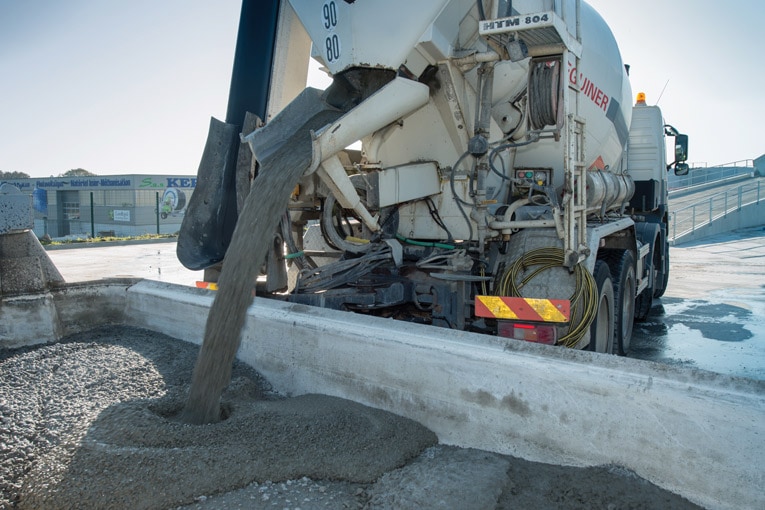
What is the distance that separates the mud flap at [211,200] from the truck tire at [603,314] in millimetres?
2970

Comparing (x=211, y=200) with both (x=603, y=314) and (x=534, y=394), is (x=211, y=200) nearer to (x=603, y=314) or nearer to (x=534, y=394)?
(x=534, y=394)

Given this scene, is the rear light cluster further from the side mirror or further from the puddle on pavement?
the side mirror

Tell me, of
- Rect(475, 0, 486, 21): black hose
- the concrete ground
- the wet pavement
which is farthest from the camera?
the wet pavement

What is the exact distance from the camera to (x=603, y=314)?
16.7 ft

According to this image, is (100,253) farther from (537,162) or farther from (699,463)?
(699,463)

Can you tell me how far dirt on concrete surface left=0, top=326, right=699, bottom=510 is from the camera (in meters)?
2.22

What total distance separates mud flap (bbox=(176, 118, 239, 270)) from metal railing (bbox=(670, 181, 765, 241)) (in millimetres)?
17859

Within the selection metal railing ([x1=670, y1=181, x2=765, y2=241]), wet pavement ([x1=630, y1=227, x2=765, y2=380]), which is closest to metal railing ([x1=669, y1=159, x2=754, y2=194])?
metal railing ([x1=670, y1=181, x2=765, y2=241])

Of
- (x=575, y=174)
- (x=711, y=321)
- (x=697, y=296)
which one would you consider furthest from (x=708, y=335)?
(x=575, y=174)

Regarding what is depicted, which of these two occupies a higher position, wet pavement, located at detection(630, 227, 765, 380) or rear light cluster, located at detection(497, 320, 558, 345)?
rear light cluster, located at detection(497, 320, 558, 345)

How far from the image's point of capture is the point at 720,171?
115 ft

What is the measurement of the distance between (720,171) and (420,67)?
36872 mm

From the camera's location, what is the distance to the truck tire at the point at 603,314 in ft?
15.5

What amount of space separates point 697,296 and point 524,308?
22.0 feet
